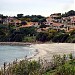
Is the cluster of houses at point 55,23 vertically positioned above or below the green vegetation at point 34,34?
above

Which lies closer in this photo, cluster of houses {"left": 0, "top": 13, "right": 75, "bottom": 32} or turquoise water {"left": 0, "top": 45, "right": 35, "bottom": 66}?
turquoise water {"left": 0, "top": 45, "right": 35, "bottom": 66}

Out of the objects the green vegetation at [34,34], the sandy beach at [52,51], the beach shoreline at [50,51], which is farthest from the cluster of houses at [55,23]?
the sandy beach at [52,51]

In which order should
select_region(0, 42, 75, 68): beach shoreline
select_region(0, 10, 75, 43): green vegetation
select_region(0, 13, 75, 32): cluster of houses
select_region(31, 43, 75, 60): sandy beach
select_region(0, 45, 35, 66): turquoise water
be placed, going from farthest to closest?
select_region(0, 13, 75, 32): cluster of houses
select_region(0, 10, 75, 43): green vegetation
select_region(0, 45, 35, 66): turquoise water
select_region(31, 43, 75, 60): sandy beach
select_region(0, 42, 75, 68): beach shoreline

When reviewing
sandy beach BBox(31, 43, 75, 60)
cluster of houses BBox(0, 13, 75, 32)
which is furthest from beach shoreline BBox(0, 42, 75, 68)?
cluster of houses BBox(0, 13, 75, 32)

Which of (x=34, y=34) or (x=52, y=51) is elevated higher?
(x=34, y=34)

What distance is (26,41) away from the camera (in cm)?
11188

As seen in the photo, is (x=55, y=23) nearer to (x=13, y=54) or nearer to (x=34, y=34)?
(x=34, y=34)

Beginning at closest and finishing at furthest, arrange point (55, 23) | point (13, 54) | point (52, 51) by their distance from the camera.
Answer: point (52, 51), point (13, 54), point (55, 23)

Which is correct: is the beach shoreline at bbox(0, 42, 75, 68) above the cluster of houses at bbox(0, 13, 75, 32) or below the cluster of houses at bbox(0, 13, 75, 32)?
below

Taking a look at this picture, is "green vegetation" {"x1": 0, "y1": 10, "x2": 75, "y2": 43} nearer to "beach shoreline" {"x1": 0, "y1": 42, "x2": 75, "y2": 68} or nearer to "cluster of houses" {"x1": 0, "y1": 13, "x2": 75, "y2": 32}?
"cluster of houses" {"x1": 0, "y1": 13, "x2": 75, "y2": 32}

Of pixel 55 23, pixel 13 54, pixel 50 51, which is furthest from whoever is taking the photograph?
pixel 55 23

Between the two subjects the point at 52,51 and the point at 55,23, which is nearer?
the point at 52,51

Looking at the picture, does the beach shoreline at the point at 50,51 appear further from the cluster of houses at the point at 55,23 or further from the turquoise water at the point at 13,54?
the cluster of houses at the point at 55,23

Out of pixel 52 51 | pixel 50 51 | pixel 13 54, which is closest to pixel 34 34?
pixel 13 54
